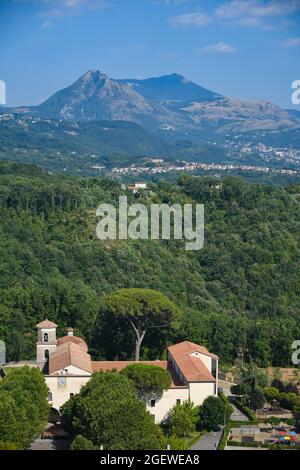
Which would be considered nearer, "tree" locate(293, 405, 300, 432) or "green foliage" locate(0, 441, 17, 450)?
"green foliage" locate(0, 441, 17, 450)

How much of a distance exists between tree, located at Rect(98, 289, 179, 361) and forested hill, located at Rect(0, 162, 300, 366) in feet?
2.31

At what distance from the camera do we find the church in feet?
76.7

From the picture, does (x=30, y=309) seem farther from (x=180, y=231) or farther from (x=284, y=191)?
(x=284, y=191)

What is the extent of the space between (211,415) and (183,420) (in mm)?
981

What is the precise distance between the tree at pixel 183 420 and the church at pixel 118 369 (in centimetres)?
55

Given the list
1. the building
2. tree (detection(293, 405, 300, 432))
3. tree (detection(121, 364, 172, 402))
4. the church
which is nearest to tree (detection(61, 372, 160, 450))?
tree (detection(121, 364, 172, 402))

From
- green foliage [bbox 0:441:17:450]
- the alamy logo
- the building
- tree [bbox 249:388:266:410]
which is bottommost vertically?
tree [bbox 249:388:266:410]

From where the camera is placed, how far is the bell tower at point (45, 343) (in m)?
25.3

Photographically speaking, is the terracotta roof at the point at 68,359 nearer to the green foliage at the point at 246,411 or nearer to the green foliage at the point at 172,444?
the green foliage at the point at 246,411

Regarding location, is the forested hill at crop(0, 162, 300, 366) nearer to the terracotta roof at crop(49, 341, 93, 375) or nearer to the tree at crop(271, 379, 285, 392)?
the tree at crop(271, 379, 285, 392)

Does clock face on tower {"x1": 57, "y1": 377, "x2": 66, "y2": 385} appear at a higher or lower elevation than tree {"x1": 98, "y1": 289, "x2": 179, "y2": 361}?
lower

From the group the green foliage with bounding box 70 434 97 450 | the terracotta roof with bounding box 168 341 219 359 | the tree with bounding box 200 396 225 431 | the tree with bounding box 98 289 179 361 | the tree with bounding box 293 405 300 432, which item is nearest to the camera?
the green foliage with bounding box 70 434 97 450

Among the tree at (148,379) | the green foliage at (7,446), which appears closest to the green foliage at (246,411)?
the tree at (148,379)
